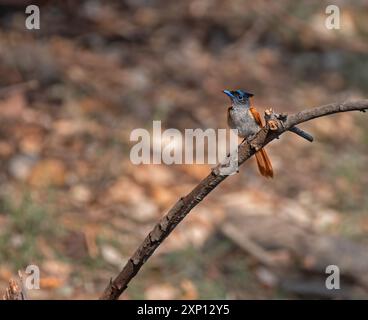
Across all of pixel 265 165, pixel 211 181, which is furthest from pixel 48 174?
pixel 211 181

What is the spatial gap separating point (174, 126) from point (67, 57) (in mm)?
1173

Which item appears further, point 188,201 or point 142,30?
point 142,30

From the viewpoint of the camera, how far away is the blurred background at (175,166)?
5.00 meters

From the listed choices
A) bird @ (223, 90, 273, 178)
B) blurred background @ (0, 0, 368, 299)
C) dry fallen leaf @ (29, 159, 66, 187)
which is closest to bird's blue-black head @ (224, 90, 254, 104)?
bird @ (223, 90, 273, 178)

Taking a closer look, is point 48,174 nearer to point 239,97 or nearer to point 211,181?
point 239,97

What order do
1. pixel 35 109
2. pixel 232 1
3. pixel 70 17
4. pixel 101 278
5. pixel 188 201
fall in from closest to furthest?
pixel 188 201 → pixel 101 278 → pixel 35 109 → pixel 70 17 → pixel 232 1

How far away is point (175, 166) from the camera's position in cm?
607

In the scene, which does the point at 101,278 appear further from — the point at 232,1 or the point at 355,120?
the point at 232,1

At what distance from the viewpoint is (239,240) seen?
5.32 metres

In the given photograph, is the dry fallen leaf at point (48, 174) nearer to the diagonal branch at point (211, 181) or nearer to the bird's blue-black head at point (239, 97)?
the bird's blue-black head at point (239, 97)

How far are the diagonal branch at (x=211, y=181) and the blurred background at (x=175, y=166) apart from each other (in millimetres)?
1910

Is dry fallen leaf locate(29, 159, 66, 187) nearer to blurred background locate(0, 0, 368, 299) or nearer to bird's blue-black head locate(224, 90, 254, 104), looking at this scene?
blurred background locate(0, 0, 368, 299)

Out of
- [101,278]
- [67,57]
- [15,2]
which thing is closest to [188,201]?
[101,278]

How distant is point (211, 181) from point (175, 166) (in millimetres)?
3470
